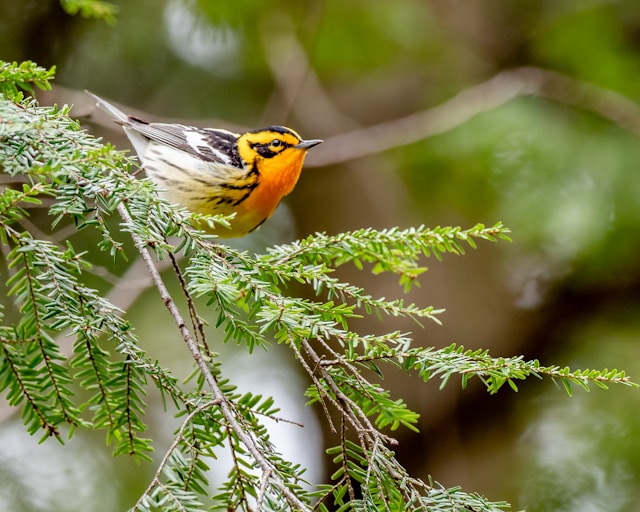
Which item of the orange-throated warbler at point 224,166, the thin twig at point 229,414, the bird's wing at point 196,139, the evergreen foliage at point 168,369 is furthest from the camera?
the bird's wing at point 196,139

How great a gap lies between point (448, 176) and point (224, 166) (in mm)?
1613

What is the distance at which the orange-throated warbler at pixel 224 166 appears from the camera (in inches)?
124

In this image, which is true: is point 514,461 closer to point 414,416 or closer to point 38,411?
point 414,416

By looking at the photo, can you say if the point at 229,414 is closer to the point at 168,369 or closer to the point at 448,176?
the point at 168,369

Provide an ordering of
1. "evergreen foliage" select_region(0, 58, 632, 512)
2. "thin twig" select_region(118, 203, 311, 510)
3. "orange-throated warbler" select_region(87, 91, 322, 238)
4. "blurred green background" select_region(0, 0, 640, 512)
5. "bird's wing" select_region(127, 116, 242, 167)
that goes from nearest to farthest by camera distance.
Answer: "thin twig" select_region(118, 203, 311, 510) → "evergreen foliage" select_region(0, 58, 632, 512) → "orange-throated warbler" select_region(87, 91, 322, 238) → "bird's wing" select_region(127, 116, 242, 167) → "blurred green background" select_region(0, 0, 640, 512)

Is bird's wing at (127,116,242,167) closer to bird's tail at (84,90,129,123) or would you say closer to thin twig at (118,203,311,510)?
bird's tail at (84,90,129,123)

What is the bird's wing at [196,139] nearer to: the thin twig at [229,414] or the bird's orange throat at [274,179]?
the bird's orange throat at [274,179]

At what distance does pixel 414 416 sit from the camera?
1579 mm

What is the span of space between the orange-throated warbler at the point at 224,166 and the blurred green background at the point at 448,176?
2.01 feet

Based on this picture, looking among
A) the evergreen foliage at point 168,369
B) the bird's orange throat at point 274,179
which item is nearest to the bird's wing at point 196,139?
the bird's orange throat at point 274,179

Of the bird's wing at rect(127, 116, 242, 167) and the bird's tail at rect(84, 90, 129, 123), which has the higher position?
the bird's tail at rect(84, 90, 129, 123)

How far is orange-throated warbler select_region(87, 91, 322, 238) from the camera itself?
10.4ft

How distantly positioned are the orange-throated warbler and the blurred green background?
614 mm

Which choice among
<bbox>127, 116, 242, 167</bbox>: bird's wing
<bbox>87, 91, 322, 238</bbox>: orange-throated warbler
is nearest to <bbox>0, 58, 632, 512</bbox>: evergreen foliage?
<bbox>87, 91, 322, 238</bbox>: orange-throated warbler
